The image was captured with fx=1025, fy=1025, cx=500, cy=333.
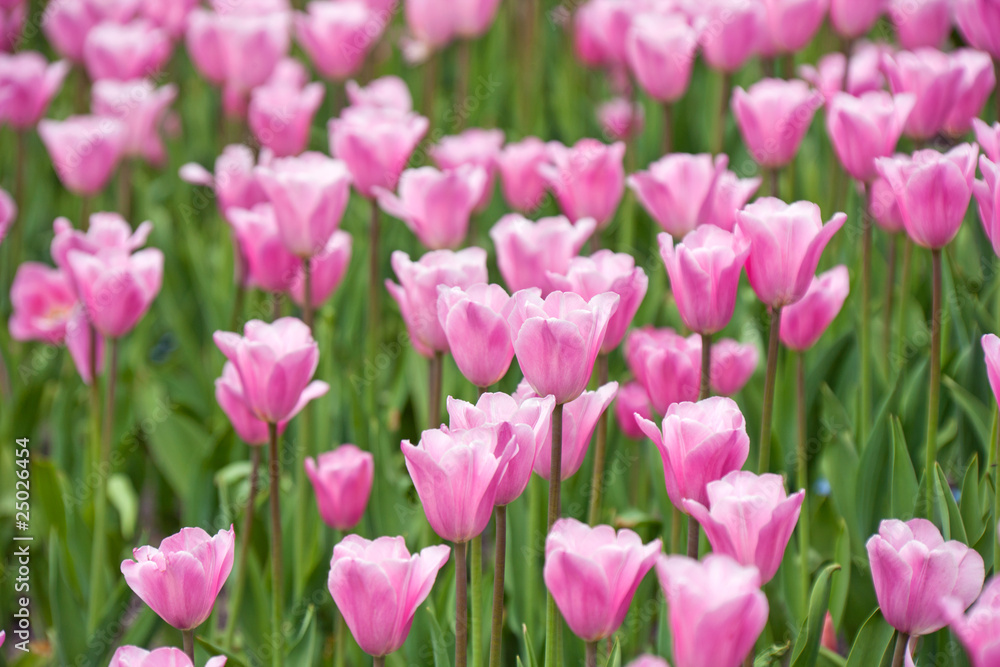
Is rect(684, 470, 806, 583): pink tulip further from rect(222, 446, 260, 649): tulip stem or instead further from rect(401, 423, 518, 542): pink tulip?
rect(222, 446, 260, 649): tulip stem

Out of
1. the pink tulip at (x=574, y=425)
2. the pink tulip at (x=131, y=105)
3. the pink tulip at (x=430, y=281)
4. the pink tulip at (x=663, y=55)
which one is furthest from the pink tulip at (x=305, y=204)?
the pink tulip at (x=131, y=105)

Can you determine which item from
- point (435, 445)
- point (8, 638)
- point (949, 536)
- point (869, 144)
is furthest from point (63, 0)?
point (949, 536)

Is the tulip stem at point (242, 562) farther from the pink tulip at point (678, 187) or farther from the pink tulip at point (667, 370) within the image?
the pink tulip at point (678, 187)

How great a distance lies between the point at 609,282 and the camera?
4.06 feet

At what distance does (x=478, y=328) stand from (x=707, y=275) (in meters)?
0.27

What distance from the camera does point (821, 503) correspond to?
1.68m

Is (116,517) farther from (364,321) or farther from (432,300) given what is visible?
(432,300)

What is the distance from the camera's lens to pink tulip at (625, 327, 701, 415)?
133 cm

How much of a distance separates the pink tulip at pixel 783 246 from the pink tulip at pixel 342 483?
1.89ft

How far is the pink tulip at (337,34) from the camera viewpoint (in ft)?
8.41

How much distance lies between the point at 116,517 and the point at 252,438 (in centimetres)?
73

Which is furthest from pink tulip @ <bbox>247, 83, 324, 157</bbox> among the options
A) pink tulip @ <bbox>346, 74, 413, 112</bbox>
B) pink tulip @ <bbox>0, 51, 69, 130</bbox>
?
pink tulip @ <bbox>0, 51, 69, 130</bbox>

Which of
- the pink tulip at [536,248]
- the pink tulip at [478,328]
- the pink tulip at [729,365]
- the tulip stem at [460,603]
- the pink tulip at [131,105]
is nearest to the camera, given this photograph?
the tulip stem at [460,603]

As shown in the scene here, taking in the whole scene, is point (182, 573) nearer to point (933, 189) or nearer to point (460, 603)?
point (460, 603)
